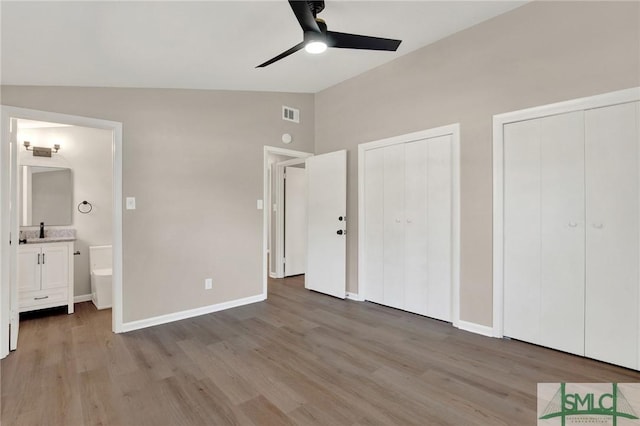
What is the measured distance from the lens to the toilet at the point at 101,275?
12.4ft

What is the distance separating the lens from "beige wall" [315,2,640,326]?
2.31m

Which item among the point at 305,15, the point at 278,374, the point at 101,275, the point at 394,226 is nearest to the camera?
the point at 305,15

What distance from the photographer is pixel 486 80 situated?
9.46ft

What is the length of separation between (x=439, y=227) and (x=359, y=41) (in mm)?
1987

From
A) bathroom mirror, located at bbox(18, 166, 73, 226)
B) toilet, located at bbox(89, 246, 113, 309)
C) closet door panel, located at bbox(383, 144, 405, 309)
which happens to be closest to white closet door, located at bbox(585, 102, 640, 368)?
closet door panel, located at bbox(383, 144, 405, 309)

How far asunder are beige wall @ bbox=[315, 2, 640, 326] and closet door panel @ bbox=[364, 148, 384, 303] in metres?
0.25

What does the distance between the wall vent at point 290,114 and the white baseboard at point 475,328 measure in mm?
3267

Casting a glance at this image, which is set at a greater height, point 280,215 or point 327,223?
point 280,215

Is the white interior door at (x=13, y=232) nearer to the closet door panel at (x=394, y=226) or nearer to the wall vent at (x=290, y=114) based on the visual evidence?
the wall vent at (x=290, y=114)

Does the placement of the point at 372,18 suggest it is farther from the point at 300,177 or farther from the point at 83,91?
the point at 300,177

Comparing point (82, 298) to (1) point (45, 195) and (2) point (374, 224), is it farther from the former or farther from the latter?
(2) point (374, 224)

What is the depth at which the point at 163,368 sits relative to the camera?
232 centimetres

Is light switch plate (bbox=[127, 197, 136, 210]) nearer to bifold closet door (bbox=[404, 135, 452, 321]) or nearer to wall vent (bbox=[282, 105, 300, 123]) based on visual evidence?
wall vent (bbox=[282, 105, 300, 123])

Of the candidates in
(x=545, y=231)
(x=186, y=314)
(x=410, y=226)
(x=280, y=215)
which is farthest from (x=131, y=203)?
(x=545, y=231)
